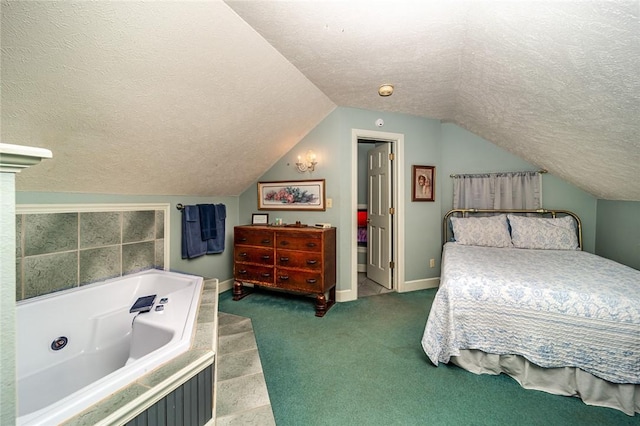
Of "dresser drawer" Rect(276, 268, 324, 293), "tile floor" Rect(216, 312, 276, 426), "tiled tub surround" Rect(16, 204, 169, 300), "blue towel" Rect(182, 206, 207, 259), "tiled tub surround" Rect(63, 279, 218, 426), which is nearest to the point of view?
"tiled tub surround" Rect(63, 279, 218, 426)

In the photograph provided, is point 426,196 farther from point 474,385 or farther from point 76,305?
point 76,305

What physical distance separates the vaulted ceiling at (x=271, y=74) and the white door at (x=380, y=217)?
104 centimetres

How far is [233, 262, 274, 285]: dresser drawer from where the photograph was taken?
9.64ft

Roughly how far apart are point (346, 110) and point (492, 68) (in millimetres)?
1533

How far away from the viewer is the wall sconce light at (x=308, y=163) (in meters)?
3.11

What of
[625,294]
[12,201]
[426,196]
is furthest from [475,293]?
[12,201]

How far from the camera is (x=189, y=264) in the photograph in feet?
9.65

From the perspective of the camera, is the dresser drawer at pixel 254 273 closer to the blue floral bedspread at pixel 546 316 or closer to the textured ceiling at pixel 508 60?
the blue floral bedspread at pixel 546 316

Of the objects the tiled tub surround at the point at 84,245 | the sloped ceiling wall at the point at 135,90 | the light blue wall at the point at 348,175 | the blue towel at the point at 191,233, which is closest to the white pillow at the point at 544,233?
the light blue wall at the point at 348,175

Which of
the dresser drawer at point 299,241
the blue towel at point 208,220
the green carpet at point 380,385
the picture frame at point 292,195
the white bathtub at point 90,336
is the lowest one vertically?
the green carpet at point 380,385

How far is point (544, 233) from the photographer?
2.83m

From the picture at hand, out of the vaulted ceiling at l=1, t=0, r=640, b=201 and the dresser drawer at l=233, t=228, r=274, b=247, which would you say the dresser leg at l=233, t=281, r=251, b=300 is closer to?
the dresser drawer at l=233, t=228, r=274, b=247

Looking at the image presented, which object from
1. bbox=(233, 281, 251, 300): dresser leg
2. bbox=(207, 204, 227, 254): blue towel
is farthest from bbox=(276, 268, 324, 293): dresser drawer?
bbox=(207, 204, 227, 254): blue towel

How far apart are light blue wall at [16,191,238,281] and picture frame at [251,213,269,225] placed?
352 millimetres
